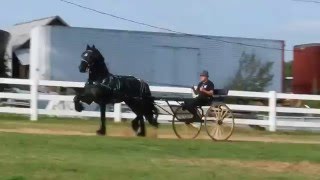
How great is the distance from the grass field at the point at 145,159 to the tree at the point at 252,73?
1956 cm

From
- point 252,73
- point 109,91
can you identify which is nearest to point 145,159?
point 109,91

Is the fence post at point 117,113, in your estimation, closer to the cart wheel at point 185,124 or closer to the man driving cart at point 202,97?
the cart wheel at point 185,124

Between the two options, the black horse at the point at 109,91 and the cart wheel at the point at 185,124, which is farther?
the cart wheel at the point at 185,124

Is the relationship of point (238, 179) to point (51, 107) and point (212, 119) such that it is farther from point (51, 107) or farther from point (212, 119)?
point (51, 107)

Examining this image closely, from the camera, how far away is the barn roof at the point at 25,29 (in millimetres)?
42656

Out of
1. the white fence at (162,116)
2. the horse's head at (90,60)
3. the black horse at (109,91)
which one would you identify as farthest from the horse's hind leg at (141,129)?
the white fence at (162,116)

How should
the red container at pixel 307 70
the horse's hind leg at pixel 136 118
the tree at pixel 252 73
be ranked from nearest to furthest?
the horse's hind leg at pixel 136 118 → the tree at pixel 252 73 → the red container at pixel 307 70

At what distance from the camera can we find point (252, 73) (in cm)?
3622

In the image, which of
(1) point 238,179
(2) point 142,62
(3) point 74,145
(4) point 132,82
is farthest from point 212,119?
(2) point 142,62

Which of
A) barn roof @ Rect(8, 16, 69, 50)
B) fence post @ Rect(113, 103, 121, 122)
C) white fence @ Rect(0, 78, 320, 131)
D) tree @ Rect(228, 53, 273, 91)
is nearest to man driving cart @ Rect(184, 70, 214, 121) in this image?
white fence @ Rect(0, 78, 320, 131)

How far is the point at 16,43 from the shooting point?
141 feet

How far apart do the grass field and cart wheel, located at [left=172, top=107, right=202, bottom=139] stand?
279 cm

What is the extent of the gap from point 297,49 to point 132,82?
74.2 ft

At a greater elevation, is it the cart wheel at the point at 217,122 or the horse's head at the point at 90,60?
the horse's head at the point at 90,60
